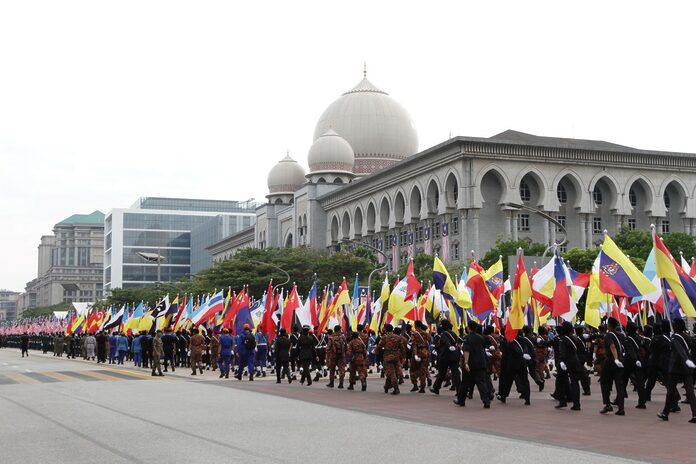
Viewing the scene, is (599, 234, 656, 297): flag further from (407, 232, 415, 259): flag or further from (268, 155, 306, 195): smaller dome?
(268, 155, 306, 195): smaller dome

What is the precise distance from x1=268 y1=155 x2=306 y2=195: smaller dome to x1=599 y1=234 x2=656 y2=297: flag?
80.1 metres

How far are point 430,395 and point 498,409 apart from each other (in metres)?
3.97

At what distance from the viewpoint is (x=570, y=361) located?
1623cm

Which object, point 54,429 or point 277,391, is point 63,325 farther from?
point 54,429

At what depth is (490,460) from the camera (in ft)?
33.0

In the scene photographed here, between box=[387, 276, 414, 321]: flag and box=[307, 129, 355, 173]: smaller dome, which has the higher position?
box=[307, 129, 355, 173]: smaller dome

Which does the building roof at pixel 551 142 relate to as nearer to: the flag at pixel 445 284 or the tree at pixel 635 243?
the tree at pixel 635 243

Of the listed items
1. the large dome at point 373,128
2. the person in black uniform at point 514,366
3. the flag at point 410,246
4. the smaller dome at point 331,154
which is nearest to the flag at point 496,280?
the person in black uniform at point 514,366

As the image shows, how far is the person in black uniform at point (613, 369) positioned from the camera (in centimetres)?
1520

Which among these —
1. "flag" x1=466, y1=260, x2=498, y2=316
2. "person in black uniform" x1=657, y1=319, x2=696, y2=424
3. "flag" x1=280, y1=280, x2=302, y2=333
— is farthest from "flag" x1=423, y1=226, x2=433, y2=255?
"person in black uniform" x1=657, y1=319, x2=696, y2=424

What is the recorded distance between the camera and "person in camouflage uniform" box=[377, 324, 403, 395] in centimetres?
2020

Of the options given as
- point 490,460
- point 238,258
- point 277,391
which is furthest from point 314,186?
point 490,460

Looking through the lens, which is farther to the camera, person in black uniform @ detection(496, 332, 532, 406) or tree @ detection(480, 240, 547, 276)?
tree @ detection(480, 240, 547, 276)

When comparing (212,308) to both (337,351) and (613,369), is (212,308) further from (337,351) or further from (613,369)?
(613,369)
